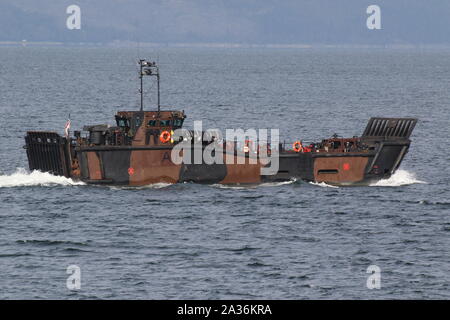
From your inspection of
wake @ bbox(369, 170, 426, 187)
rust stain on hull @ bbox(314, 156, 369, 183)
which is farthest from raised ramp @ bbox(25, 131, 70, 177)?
wake @ bbox(369, 170, 426, 187)

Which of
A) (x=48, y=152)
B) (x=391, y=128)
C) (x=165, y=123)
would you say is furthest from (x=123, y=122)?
(x=391, y=128)

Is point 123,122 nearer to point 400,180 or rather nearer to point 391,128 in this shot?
point 391,128

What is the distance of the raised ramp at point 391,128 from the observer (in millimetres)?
70812

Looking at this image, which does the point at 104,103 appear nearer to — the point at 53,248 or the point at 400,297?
the point at 53,248

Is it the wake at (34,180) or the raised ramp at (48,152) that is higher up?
the raised ramp at (48,152)

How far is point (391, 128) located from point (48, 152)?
74.0 ft

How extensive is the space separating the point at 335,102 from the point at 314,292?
121 meters

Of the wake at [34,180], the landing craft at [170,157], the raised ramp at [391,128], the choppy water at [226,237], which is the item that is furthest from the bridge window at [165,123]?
the raised ramp at [391,128]

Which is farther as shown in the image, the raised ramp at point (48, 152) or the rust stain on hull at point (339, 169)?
the rust stain on hull at point (339, 169)

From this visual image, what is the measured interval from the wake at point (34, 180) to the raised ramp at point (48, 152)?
1.09 ft

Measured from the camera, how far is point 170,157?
221 feet

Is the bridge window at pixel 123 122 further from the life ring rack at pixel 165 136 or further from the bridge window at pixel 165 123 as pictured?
the life ring rack at pixel 165 136

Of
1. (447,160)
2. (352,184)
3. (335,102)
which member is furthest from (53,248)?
(335,102)

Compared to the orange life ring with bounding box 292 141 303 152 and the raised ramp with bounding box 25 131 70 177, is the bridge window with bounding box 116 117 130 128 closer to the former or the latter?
the raised ramp with bounding box 25 131 70 177
